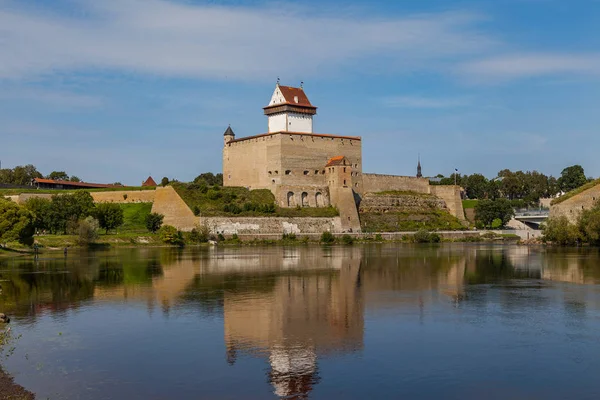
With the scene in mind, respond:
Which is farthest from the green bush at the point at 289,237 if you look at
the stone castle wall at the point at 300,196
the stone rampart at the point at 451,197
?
the stone rampart at the point at 451,197

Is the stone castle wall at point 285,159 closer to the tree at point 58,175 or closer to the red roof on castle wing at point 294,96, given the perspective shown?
the red roof on castle wing at point 294,96

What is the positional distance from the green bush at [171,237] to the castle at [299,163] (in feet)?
29.2

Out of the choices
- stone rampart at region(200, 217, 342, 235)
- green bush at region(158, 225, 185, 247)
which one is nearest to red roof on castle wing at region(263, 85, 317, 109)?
stone rampart at region(200, 217, 342, 235)

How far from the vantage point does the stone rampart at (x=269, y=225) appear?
138 feet

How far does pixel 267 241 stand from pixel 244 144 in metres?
10.4

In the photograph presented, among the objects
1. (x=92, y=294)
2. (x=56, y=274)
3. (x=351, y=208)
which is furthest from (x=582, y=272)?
(x=351, y=208)

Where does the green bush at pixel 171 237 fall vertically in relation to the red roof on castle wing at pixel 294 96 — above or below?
below

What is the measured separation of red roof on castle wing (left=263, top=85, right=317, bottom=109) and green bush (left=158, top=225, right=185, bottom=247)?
1469cm

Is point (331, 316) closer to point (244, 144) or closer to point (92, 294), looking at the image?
point (92, 294)

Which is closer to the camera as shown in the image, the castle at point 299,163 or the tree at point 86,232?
the tree at point 86,232

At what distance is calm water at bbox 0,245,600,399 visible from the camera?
846 centimetres

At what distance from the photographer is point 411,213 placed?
52.1m

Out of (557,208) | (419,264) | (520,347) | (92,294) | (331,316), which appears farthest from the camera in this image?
(557,208)

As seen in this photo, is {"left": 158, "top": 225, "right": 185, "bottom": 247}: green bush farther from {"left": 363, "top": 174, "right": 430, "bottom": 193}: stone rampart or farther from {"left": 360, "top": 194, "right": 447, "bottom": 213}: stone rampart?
{"left": 363, "top": 174, "right": 430, "bottom": 193}: stone rampart
